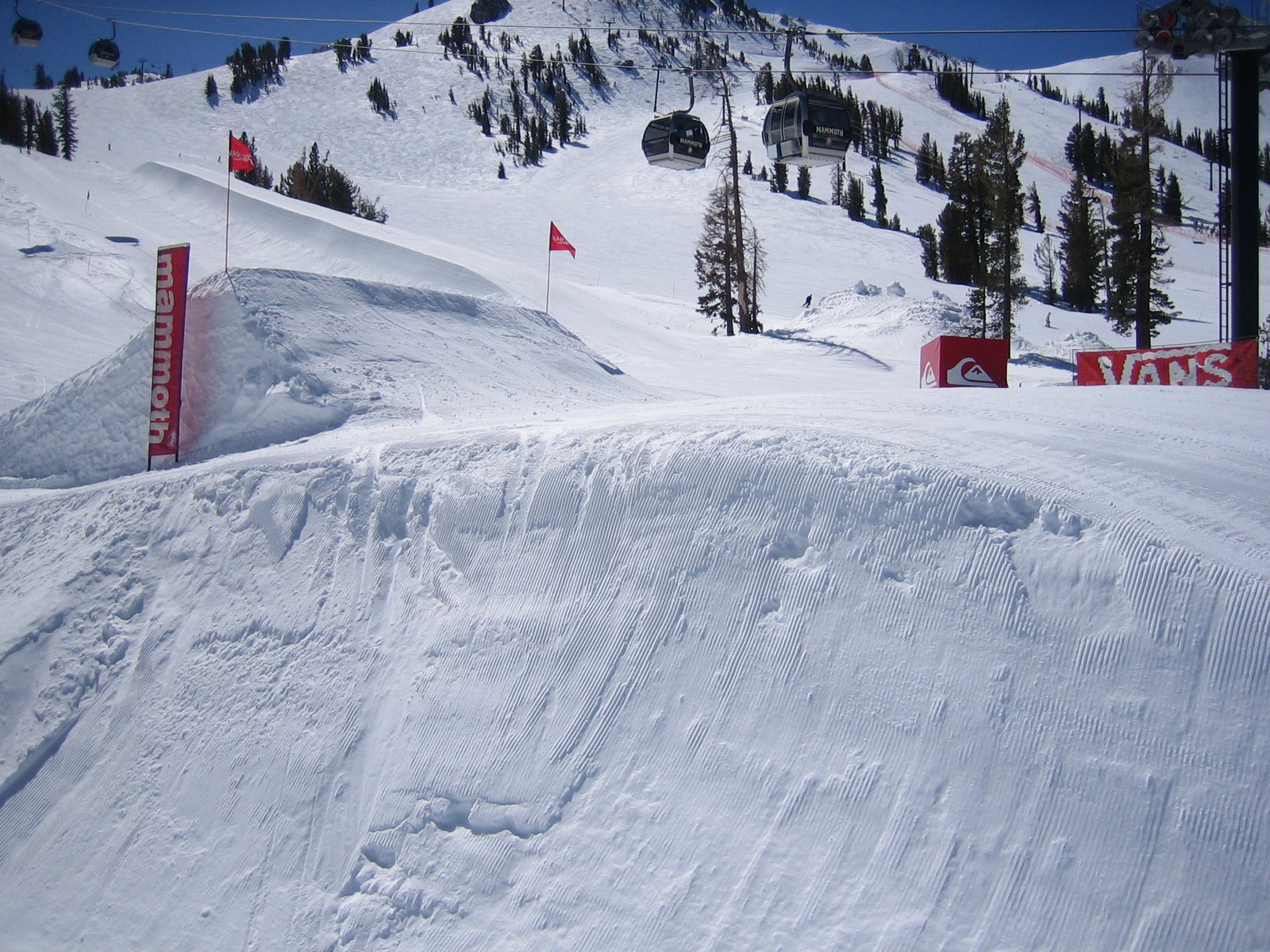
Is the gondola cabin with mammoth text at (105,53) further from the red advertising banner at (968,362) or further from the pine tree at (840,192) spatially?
the pine tree at (840,192)

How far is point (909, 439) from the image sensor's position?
6469mm

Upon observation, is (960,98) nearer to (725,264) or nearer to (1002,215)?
(725,264)

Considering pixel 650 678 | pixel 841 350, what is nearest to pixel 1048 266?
pixel 841 350

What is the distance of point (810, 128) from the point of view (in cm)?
1547

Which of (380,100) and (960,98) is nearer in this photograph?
(380,100)

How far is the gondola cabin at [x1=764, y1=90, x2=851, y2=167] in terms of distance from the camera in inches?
609

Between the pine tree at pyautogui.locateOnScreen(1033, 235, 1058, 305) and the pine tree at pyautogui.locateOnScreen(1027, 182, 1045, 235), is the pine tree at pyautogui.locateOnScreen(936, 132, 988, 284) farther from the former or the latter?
the pine tree at pyautogui.locateOnScreen(1027, 182, 1045, 235)

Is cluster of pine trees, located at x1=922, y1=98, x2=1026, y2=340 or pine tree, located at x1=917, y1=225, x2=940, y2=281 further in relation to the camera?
pine tree, located at x1=917, y1=225, x2=940, y2=281

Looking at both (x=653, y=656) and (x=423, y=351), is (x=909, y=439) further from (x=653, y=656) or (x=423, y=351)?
(x=423, y=351)

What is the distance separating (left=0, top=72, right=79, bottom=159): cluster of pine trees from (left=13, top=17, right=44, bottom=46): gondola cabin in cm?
2613

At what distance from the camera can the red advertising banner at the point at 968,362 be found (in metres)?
12.0

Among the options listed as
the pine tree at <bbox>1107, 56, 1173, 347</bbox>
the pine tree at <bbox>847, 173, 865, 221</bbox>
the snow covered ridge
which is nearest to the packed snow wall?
the snow covered ridge

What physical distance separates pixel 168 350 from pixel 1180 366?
41.0 ft

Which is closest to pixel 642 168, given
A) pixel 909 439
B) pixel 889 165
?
pixel 889 165
